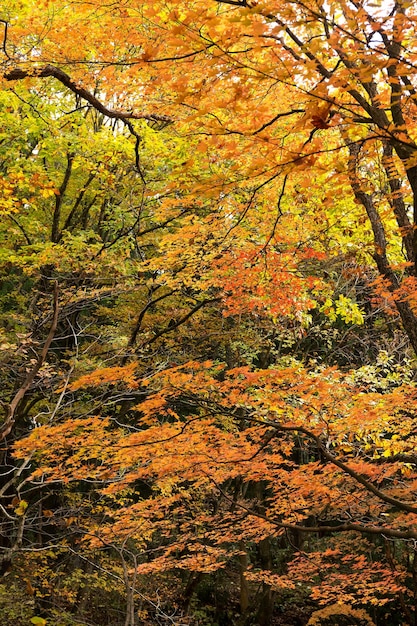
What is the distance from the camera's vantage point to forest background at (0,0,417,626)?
662 cm

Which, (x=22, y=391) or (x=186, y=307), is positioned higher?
(x=186, y=307)

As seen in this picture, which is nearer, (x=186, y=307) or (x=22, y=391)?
(x=22, y=391)

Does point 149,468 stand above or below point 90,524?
above

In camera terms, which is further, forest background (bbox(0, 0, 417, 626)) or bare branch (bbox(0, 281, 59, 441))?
forest background (bbox(0, 0, 417, 626))

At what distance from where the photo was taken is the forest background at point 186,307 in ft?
21.7

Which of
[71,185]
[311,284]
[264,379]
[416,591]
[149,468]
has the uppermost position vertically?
[71,185]

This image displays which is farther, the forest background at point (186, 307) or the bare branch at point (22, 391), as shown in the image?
the forest background at point (186, 307)

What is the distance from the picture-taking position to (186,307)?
44.2ft

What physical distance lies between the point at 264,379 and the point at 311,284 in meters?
2.20

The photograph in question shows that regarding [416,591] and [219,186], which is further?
[416,591]

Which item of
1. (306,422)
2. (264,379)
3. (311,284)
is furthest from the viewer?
(311,284)

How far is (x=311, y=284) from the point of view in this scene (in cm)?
962

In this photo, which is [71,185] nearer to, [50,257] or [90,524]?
[50,257]

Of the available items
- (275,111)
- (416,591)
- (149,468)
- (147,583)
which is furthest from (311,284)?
(147,583)
